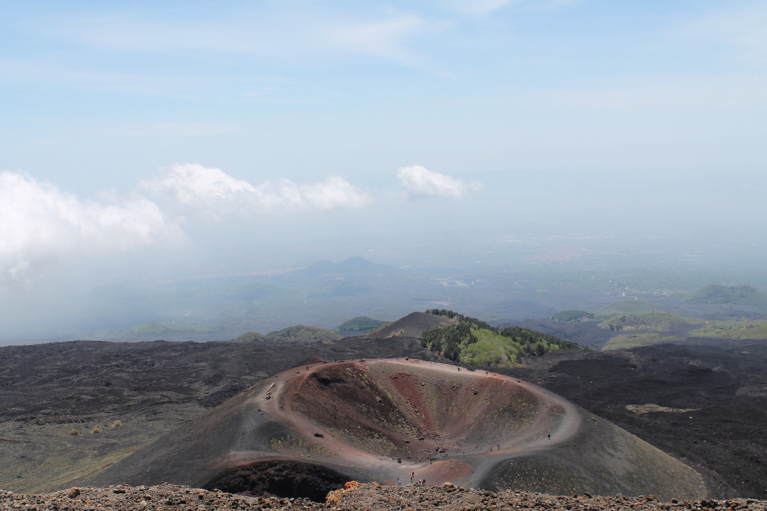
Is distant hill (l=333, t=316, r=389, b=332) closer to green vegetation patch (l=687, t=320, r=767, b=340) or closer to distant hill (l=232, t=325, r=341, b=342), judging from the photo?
distant hill (l=232, t=325, r=341, b=342)

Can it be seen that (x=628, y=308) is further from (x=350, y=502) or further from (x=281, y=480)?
(x=350, y=502)

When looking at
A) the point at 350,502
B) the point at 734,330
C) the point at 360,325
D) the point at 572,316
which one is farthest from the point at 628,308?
the point at 350,502

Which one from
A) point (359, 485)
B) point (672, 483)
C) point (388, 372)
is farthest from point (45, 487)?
point (672, 483)

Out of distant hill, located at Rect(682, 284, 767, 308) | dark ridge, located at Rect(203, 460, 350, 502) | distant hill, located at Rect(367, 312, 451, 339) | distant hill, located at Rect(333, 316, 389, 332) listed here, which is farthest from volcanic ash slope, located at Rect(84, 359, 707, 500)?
distant hill, located at Rect(682, 284, 767, 308)

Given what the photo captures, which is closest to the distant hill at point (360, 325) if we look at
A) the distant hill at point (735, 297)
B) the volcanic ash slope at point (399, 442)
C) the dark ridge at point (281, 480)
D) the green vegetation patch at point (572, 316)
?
the green vegetation patch at point (572, 316)

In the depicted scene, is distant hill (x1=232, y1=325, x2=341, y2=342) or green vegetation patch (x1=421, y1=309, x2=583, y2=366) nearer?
green vegetation patch (x1=421, y1=309, x2=583, y2=366)

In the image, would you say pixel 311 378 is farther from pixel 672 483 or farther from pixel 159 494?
pixel 672 483
